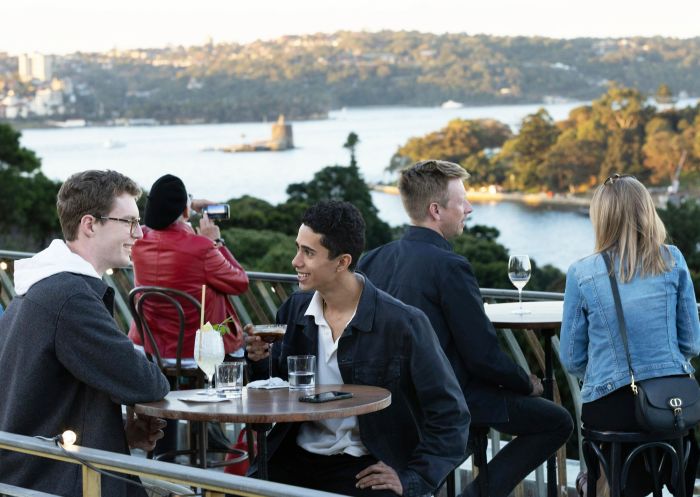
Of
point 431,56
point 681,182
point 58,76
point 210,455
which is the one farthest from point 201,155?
point 210,455

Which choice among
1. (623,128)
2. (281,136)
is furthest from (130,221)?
(281,136)

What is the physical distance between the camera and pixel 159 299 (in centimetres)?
510

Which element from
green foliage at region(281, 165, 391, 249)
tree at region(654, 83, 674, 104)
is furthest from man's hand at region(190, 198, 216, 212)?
tree at region(654, 83, 674, 104)

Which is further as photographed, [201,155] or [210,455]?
[201,155]

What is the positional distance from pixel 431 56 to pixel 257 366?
63.7 meters

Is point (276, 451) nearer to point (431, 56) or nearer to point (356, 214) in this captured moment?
point (356, 214)

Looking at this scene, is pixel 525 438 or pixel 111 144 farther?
pixel 111 144

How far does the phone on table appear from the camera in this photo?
278cm

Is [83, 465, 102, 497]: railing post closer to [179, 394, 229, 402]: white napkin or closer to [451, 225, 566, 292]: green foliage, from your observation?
[179, 394, 229, 402]: white napkin

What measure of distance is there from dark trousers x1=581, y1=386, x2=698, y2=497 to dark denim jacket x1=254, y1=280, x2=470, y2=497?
82 cm

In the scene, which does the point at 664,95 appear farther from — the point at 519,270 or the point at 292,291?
the point at 519,270

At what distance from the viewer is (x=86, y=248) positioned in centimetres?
283

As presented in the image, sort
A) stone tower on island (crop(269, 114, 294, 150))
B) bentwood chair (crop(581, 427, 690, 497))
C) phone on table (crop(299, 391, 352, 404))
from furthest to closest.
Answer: stone tower on island (crop(269, 114, 294, 150)) < bentwood chair (crop(581, 427, 690, 497)) < phone on table (crop(299, 391, 352, 404))

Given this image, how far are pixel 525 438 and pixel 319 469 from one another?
1.24 metres
